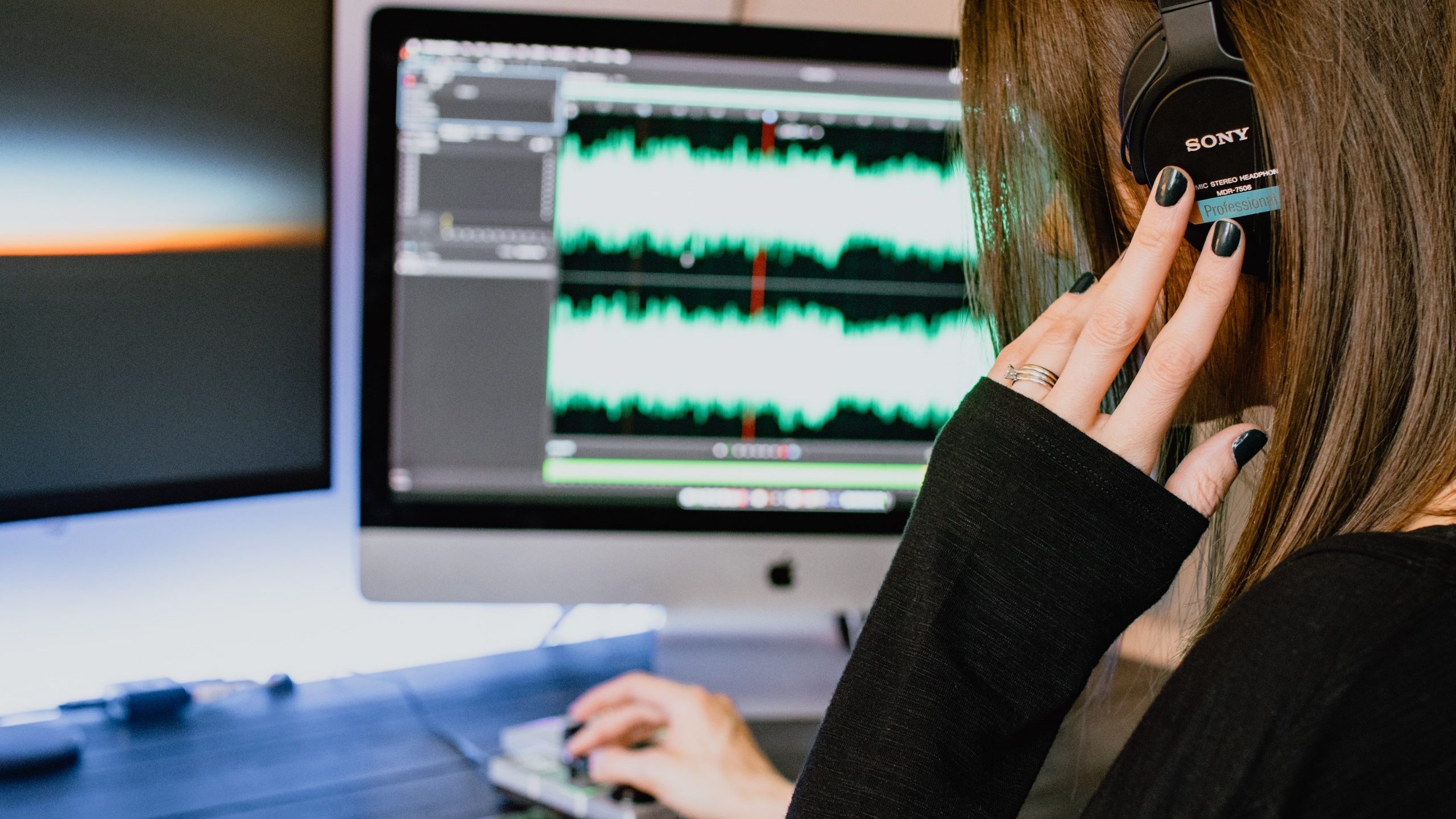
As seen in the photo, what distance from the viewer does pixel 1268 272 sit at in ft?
1.77

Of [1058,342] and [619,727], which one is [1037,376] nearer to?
[1058,342]

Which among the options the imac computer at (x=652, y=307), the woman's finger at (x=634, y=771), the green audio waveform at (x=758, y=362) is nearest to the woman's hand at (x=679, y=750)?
the woman's finger at (x=634, y=771)

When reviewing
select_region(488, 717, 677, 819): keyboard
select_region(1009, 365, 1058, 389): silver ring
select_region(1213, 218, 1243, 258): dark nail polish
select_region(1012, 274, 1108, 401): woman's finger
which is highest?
select_region(1213, 218, 1243, 258): dark nail polish

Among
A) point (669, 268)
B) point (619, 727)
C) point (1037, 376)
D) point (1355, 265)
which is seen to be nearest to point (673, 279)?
point (669, 268)

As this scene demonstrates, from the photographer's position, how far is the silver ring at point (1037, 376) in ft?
1.80

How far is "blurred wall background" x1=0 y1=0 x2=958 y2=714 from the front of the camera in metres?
0.99

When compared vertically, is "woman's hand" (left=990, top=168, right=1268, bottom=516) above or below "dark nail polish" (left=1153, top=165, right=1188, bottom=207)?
below

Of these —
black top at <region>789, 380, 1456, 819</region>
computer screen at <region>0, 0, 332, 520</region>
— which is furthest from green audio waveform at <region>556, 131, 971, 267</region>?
black top at <region>789, 380, 1456, 819</region>

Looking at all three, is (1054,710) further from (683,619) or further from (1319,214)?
(683,619)

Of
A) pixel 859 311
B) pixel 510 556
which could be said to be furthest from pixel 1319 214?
pixel 510 556

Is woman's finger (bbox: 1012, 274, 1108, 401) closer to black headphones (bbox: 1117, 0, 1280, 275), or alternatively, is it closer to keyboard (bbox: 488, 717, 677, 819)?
black headphones (bbox: 1117, 0, 1280, 275)

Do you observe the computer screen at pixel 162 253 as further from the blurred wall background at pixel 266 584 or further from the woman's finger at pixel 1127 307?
the woman's finger at pixel 1127 307

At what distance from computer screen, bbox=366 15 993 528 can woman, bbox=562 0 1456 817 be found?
1.14 ft

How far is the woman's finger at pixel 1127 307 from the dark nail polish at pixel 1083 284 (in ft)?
0.15
